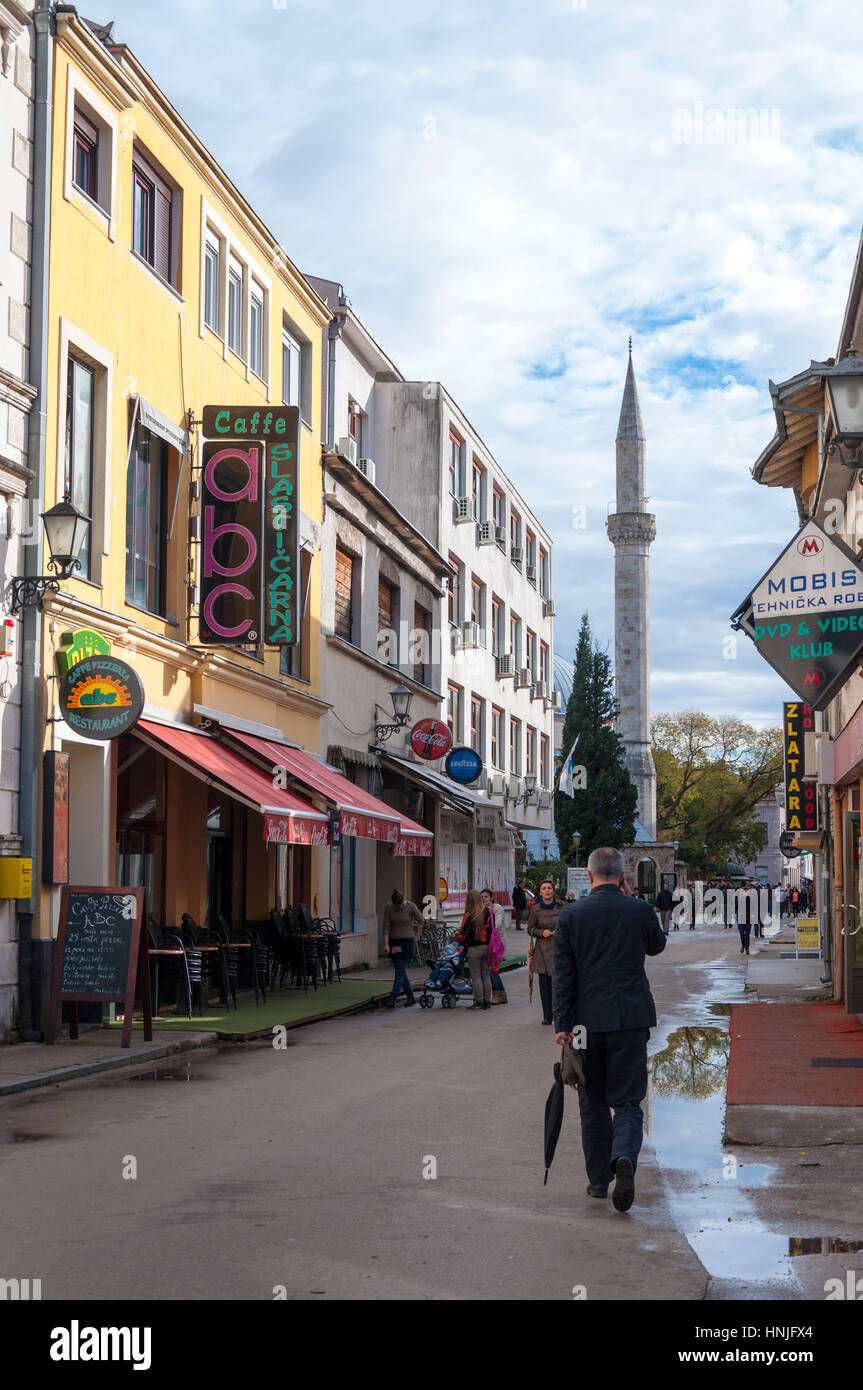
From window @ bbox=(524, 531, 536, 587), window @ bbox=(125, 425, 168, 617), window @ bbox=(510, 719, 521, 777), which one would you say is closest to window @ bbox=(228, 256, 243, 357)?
window @ bbox=(125, 425, 168, 617)

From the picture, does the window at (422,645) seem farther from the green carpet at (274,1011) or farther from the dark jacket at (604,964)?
the dark jacket at (604,964)

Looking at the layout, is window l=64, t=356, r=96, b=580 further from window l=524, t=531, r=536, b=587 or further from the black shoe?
window l=524, t=531, r=536, b=587

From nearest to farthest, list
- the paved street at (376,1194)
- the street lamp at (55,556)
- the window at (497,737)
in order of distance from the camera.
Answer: the paved street at (376,1194), the street lamp at (55,556), the window at (497,737)

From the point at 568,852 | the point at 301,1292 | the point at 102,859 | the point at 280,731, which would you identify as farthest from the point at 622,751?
the point at 301,1292

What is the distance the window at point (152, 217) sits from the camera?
1827 cm

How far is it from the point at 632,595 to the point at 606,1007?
76.8 metres

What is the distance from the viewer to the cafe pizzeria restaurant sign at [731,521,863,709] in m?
14.6

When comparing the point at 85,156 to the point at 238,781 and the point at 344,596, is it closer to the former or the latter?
the point at 238,781

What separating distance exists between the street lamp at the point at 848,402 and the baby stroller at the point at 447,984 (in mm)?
11709

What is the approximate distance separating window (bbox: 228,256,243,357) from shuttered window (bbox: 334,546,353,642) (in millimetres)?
6052

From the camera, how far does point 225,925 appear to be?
19.2 meters

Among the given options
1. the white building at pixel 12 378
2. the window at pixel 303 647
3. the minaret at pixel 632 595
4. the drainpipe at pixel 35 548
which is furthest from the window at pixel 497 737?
the minaret at pixel 632 595

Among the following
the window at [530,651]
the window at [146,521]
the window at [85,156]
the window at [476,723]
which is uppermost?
the window at [85,156]

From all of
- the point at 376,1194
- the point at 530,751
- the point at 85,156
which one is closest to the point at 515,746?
the point at 530,751
